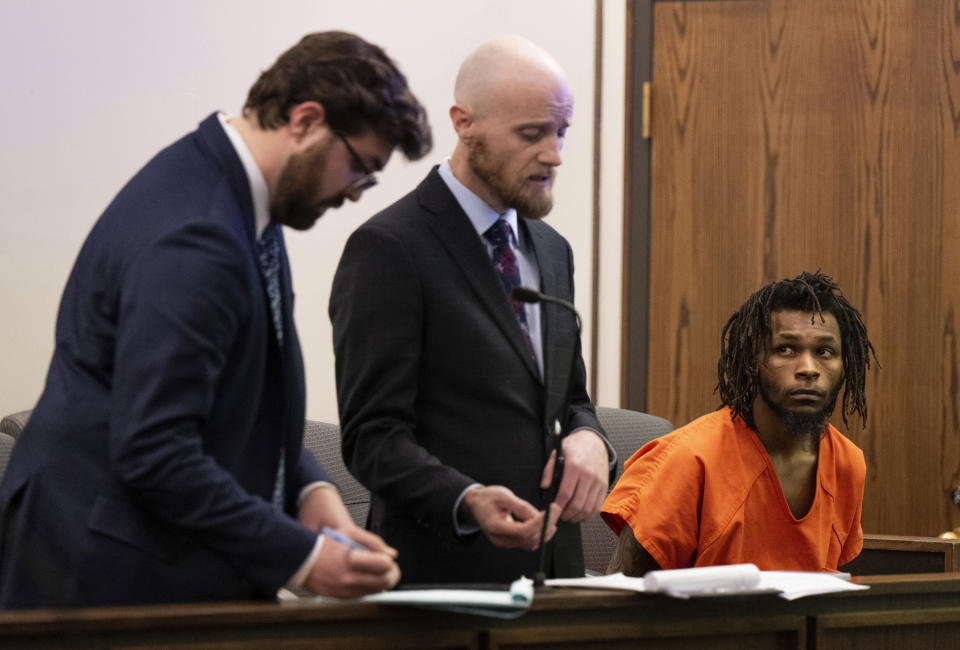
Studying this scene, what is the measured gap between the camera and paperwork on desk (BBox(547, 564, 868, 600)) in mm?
1368

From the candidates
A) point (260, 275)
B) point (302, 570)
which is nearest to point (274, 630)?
point (302, 570)

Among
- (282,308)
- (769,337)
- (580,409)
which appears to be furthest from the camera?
(769,337)

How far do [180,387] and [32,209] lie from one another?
2.15 metres

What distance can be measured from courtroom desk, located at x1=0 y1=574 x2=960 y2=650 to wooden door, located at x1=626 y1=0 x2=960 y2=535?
6.36ft

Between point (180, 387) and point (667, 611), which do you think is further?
point (667, 611)

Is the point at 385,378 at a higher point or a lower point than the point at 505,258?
lower

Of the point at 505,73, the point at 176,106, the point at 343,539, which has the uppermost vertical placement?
the point at 176,106

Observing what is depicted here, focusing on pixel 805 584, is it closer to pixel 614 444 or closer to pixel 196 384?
pixel 196 384

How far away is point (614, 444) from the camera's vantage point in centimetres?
284

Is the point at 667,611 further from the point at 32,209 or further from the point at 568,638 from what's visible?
the point at 32,209

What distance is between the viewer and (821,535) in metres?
2.16

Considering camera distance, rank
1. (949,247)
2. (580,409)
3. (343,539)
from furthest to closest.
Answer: (949,247), (580,409), (343,539)

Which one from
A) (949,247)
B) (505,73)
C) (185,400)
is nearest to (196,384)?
(185,400)

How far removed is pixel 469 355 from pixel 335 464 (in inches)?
45.7
